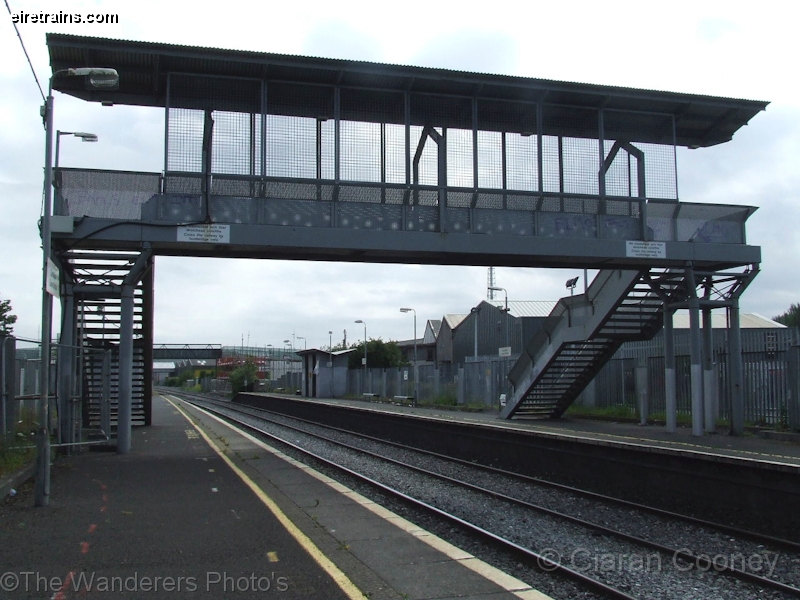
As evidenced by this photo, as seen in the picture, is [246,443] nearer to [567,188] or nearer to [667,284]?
[567,188]

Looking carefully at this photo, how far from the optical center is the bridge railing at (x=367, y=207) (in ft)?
50.7

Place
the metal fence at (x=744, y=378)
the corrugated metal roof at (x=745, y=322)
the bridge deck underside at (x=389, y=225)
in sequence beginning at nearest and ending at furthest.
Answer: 1. the bridge deck underside at (x=389, y=225)
2. the metal fence at (x=744, y=378)
3. the corrugated metal roof at (x=745, y=322)

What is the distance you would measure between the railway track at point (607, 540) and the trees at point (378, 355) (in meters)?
52.1

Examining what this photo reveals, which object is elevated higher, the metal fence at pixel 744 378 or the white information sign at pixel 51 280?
the white information sign at pixel 51 280

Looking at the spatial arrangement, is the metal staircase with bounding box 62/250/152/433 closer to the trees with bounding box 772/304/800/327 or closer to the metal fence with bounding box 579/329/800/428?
the metal fence with bounding box 579/329/800/428

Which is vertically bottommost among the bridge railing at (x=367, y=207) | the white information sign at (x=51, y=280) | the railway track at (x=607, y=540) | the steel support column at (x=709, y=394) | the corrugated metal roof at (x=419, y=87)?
the railway track at (x=607, y=540)

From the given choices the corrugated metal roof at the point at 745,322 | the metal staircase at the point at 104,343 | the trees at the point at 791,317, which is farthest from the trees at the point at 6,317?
the trees at the point at 791,317

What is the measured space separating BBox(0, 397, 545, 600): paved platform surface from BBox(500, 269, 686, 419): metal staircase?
10.6 meters

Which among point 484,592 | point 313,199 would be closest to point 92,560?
point 484,592

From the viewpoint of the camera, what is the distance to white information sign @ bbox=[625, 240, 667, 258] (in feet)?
57.9

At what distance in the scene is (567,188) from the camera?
58.6 ft

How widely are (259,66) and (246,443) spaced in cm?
986

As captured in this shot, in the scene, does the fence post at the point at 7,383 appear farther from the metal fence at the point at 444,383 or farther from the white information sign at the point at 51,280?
the metal fence at the point at 444,383

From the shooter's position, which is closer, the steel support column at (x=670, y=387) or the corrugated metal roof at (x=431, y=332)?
the steel support column at (x=670, y=387)
